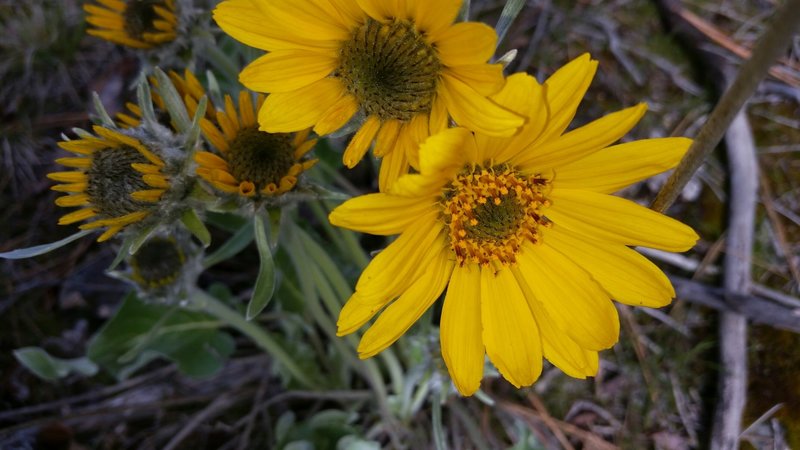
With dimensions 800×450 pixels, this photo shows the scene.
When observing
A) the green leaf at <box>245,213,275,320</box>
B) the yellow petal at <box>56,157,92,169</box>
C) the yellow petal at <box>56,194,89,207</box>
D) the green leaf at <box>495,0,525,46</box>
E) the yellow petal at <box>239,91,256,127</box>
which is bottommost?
the green leaf at <box>245,213,275,320</box>

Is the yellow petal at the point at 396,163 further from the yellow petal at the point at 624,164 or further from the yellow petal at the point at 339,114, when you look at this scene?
the yellow petal at the point at 624,164

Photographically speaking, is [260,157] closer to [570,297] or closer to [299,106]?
[299,106]

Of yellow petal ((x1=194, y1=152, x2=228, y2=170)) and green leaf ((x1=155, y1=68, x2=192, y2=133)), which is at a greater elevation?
green leaf ((x1=155, y1=68, x2=192, y2=133))

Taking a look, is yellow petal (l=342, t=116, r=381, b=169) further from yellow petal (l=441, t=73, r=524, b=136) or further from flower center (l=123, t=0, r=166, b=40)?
flower center (l=123, t=0, r=166, b=40)

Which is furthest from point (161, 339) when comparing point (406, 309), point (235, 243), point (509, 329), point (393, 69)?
point (393, 69)

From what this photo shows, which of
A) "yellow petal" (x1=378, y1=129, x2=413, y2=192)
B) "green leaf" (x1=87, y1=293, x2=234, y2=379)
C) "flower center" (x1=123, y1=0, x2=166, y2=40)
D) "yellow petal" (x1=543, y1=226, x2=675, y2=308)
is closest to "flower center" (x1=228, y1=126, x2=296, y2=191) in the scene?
"yellow petal" (x1=378, y1=129, x2=413, y2=192)

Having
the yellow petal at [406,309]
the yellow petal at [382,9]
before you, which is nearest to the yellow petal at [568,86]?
the yellow petal at [382,9]
